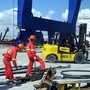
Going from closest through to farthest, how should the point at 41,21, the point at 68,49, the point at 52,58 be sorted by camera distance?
the point at 68,49
the point at 52,58
the point at 41,21

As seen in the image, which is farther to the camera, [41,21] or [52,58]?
[41,21]

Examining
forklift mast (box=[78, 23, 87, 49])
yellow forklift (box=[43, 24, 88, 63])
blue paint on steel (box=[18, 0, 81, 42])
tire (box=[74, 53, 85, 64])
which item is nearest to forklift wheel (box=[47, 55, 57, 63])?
yellow forklift (box=[43, 24, 88, 63])

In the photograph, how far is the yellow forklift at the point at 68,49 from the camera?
59.8 feet

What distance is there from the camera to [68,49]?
18234 millimetres

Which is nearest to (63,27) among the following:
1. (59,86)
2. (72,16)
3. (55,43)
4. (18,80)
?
(72,16)

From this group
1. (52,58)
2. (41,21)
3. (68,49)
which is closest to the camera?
(68,49)

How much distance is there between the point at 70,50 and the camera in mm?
18359

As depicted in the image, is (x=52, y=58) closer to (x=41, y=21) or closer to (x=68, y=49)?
(x=68, y=49)

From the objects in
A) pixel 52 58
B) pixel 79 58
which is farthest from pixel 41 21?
pixel 79 58

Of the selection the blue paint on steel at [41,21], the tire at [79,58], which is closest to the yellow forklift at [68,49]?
the tire at [79,58]

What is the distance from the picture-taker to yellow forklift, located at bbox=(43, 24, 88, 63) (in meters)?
18.2

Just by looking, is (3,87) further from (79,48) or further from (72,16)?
(72,16)

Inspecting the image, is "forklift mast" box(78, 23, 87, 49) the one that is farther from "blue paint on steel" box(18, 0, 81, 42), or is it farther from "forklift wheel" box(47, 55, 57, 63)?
"blue paint on steel" box(18, 0, 81, 42)

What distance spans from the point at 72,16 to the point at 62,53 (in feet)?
48.8
